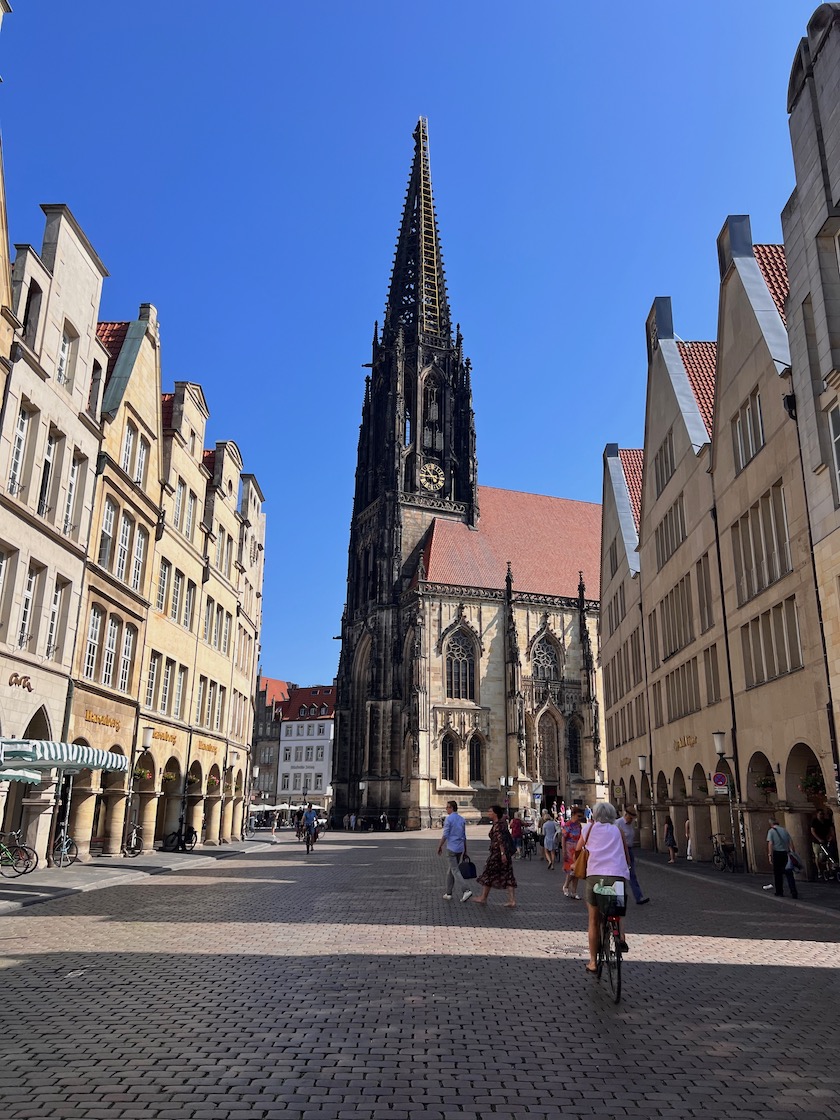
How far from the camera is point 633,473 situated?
43.8 meters

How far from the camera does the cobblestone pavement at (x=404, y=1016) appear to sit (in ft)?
16.8

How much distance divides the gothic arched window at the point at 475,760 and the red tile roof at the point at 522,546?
11.9m

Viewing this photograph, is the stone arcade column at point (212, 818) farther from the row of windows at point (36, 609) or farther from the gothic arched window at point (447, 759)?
the gothic arched window at point (447, 759)

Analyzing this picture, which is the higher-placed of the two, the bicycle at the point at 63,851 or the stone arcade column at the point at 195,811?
the stone arcade column at the point at 195,811

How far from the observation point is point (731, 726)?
894 inches

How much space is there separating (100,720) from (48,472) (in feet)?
21.7

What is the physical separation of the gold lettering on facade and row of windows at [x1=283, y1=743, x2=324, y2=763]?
261ft

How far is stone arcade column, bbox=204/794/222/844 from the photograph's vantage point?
116 ft

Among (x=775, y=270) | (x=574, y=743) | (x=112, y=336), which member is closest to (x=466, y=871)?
(x=775, y=270)

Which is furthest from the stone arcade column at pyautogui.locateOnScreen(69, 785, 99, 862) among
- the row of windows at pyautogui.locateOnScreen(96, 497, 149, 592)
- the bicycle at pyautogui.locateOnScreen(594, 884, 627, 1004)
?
the bicycle at pyautogui.locateOnScreen(594, 884, 627, 1004)

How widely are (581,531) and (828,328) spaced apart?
65010 mm

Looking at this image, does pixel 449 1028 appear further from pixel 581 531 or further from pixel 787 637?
pixel 581 531

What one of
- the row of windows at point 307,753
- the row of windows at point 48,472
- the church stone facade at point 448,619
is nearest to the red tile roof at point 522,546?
the church stone facade at point 448,619

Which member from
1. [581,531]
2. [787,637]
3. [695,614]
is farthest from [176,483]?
[581,531]
